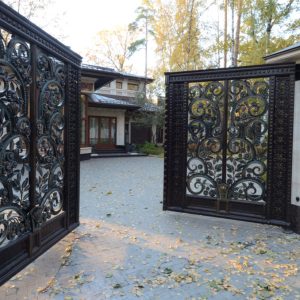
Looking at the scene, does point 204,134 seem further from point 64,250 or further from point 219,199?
point 64,250

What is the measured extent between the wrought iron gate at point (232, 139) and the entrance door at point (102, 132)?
40.7ft

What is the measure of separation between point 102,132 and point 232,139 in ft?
43.5

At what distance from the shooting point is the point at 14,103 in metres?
2.49

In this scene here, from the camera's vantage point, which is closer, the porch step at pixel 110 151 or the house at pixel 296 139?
the house at pixel 296 139

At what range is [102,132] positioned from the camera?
17109 millimetres

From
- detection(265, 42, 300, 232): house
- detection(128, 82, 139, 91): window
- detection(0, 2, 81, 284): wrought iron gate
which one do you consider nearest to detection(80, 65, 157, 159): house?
detection(128, 82, 139, 91): window

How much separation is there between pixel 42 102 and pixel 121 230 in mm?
→ 2155

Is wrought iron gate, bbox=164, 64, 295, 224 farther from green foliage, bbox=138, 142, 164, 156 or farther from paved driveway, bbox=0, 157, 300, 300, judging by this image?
green foliage, bbox=138, 142, 164, 156

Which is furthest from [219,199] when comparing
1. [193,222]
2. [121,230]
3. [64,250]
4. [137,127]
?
[137,127]

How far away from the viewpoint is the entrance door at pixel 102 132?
16766mm

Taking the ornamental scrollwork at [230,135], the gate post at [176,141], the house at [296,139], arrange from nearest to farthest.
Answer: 1. the house at [296,139]
2. the ornamental scrollwork at [230,135]
3. the gate post at [176,141]

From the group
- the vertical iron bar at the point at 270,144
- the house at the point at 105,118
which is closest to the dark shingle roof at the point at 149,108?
the house at the point at 105,118

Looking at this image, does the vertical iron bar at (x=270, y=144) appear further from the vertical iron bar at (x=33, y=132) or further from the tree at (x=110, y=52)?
the tree at (x=110, y=52)

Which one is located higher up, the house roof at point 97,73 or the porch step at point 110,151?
the house roof at point 97,73
